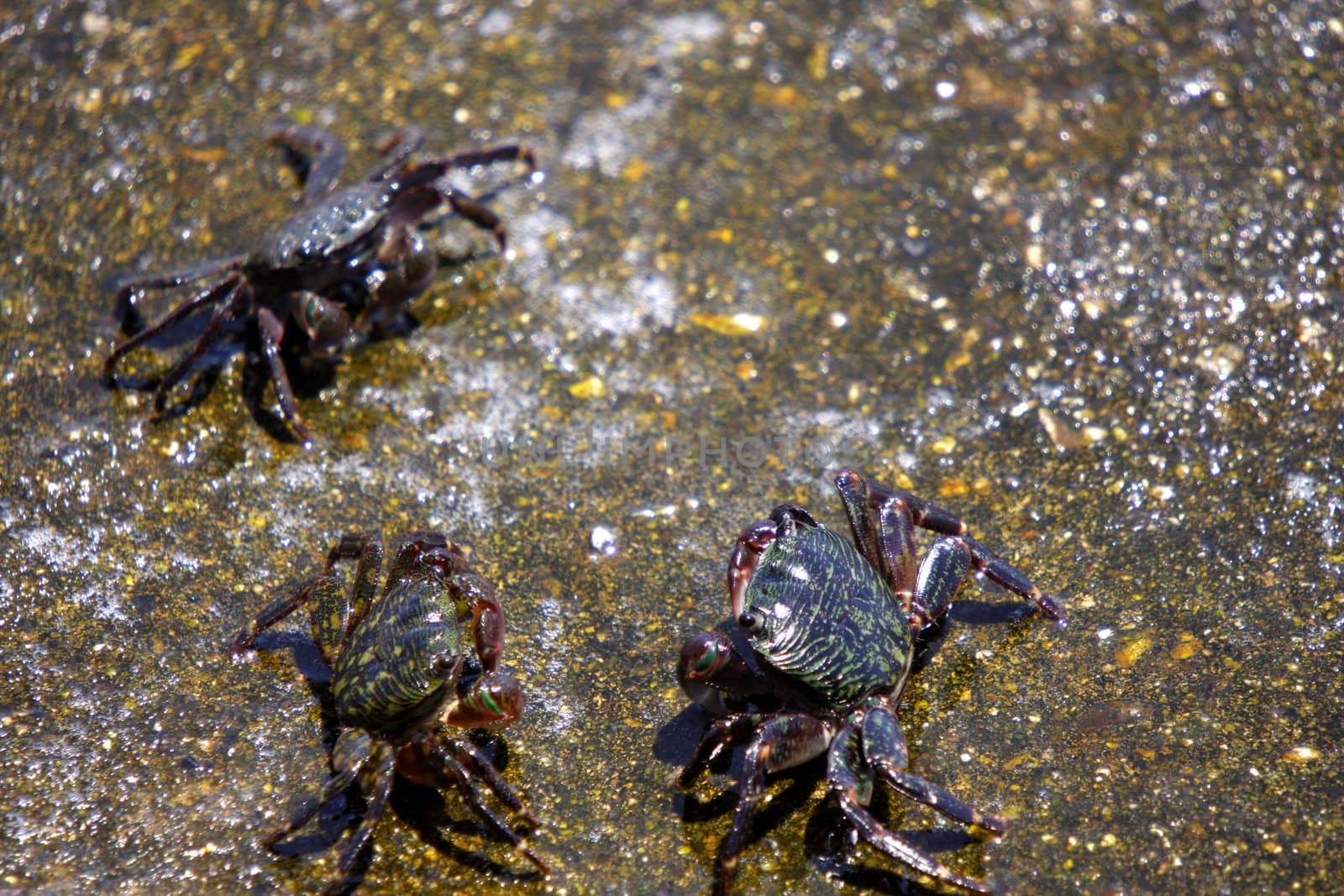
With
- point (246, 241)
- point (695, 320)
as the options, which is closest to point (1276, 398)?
point (695, 320)

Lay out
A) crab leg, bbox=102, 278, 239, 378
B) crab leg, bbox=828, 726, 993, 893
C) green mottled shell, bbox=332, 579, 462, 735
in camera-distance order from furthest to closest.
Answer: crab leg, bbox=102, 278, 239, 378 → green mottled shell, bbox=332, 579, 462, 735 → crab leg, bbox=828, 726, 993, 893

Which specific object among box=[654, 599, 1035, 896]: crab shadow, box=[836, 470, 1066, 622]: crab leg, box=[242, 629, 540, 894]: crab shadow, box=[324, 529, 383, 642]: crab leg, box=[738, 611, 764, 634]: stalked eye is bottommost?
box=[242, 629, 540, 894]: crab shadow

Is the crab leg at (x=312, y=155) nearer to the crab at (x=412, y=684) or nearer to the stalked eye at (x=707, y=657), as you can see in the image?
the crab at (x=412, y=684)

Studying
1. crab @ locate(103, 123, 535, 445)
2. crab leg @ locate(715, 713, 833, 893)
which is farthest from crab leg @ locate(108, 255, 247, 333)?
crab leg @ locate(715, 713, 833, 893)

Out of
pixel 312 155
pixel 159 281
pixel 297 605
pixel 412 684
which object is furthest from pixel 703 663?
pixel 312 155

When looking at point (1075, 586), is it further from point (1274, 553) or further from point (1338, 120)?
point (1338, 120)

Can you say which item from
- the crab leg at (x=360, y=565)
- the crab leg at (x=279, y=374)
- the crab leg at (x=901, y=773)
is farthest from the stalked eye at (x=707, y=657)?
the crab leg at (x=279, y=374)

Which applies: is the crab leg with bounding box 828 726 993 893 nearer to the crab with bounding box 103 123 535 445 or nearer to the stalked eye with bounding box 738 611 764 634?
the stalked eye with bounding box 738 611 764 634
